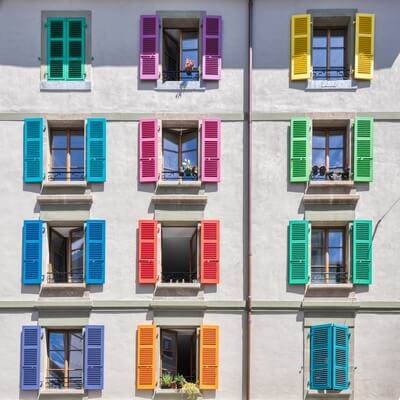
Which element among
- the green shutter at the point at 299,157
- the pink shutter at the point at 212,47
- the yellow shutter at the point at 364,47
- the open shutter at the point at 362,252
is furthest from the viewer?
the pink shutter at the point at 212,47

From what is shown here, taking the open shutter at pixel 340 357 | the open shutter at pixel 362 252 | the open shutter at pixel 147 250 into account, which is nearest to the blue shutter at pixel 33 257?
the open shutter at pixel 147 250

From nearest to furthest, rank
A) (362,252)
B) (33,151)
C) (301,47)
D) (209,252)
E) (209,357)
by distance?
(209,357) → (362,252) → (209,252) → (33,151) → (301,47)

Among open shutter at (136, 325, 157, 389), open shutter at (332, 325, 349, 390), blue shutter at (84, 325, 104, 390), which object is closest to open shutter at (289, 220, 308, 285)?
open shutter at (332, 325, 349, 390)

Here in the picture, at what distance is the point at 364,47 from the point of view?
18828 mm

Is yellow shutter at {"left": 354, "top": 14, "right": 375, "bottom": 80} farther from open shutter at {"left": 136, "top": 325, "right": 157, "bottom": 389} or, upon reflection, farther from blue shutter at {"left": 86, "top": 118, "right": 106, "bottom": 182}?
open shutter at {"left": 136, "top": 325, "right": 157, "bottom": 389}

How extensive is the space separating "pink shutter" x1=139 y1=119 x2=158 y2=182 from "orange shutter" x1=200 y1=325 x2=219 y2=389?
400 centimetres

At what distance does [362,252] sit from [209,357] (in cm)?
453

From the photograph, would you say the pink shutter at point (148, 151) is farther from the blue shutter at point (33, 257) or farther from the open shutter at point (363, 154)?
the open shutter at point (363, 154)

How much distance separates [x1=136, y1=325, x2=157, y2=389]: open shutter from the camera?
18219 mm

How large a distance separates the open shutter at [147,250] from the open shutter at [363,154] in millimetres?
5207

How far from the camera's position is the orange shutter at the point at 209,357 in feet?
59.7

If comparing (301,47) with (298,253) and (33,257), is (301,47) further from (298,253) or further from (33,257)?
(33,257)

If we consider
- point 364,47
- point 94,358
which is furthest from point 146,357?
point 364,47

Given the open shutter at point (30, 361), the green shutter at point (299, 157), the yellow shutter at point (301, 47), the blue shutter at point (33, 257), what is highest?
the yellow shutter at point (301, 47)
